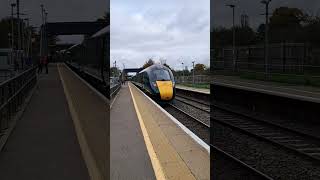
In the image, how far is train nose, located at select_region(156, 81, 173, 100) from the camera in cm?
2388

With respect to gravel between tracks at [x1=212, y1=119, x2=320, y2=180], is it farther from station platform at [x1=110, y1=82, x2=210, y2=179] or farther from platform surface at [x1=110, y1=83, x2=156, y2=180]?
platform surface at [x1=110, y1=83, x2=156, y2=180]

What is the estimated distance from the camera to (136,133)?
9656mm

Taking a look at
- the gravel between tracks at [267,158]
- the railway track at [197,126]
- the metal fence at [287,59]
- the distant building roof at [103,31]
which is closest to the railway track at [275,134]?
the gravel between tracks at [267,158]

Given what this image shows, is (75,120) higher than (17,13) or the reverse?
the reverse

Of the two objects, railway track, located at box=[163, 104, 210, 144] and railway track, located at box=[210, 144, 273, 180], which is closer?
railway track, located at box=[210, 144, 273, 180]

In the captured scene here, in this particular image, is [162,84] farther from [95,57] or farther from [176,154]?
[95,57]

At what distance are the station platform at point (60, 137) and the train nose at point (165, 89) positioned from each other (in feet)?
63.8

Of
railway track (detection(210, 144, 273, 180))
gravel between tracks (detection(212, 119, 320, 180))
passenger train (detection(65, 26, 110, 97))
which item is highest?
passenger train (detection(65, 26, 110, 97))

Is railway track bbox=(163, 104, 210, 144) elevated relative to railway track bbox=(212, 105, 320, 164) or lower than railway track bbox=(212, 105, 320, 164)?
lower

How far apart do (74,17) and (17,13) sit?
17.2 inches

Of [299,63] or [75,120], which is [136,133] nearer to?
[299,63]

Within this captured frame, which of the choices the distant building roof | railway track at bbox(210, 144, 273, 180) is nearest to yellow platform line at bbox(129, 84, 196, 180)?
railway track at bbox(210, 144, 273, 180)

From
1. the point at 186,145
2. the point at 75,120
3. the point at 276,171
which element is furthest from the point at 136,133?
the point at 75,120

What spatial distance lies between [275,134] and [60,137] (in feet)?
28.1
